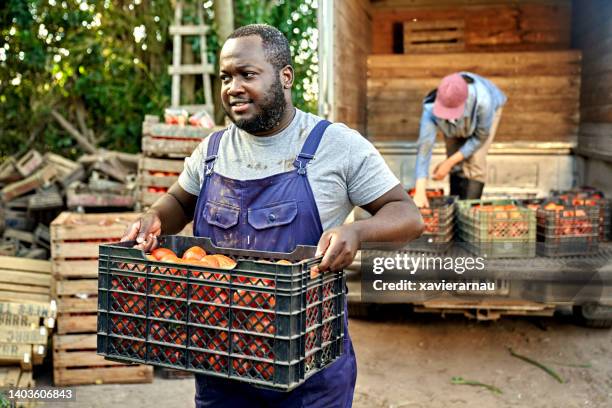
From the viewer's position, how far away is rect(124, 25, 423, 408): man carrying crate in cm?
255

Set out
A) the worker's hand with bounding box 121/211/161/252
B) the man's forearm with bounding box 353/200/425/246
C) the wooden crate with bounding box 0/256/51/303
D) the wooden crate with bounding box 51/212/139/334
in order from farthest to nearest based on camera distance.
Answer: the wooden crate with bounding box 0/256/51/303
the wooden crate with bounding box 51/212/139/334
the worker's hand with bounding box 121/211/161/252
the man's forearm with bounding box 353/200/425/246

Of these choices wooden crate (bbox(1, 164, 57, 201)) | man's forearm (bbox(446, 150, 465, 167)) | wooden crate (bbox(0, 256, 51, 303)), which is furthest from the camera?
wooden crate (bbox(1, 164, 57, 201))

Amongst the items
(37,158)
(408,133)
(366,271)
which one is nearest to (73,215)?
(366,271)

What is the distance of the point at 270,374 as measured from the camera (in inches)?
84.4

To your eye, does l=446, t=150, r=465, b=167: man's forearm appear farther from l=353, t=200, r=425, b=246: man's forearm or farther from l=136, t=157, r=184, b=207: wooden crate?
l=353, t=200, r=425, b=246: man's forearm

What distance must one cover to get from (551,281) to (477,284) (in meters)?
0.56

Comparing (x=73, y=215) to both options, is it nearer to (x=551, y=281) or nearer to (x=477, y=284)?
(x=477, y=284)

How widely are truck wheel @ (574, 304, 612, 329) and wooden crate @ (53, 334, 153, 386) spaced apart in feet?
12.4

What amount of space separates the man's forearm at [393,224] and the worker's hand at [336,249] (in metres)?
0.09

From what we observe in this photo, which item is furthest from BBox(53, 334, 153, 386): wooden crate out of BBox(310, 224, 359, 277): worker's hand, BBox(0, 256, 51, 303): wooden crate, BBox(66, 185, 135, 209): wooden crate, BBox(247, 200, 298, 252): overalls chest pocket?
BBox(310, 224, 359, 277): worker's hand

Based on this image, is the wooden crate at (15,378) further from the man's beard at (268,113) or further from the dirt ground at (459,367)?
the man's beard at (268,113)

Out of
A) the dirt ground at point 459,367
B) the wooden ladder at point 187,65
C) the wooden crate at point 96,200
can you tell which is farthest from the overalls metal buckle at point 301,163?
the wooden ladder at point 187,65

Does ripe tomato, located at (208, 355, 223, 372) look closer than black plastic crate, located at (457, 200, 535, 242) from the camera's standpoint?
Yes

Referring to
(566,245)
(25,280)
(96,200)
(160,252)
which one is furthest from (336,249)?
(96,200)
